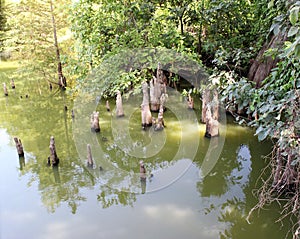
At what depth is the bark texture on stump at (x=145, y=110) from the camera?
7000 millimetres

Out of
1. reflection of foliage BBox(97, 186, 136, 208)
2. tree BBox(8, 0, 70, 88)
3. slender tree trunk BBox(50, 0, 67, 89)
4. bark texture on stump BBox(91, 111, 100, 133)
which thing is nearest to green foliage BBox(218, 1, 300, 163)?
reflection of foliage BBox(97, 186, 136, 208)

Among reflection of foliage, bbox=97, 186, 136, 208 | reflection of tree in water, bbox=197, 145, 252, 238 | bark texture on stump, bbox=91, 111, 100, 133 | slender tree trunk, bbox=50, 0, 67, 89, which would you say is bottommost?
reflection of foliage, bbox=97, 186, 136, 208

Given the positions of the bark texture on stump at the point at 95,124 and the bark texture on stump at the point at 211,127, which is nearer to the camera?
the bark texture on stump at the point at 211,127

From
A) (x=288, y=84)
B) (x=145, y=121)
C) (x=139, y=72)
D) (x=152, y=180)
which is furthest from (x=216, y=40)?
(x=288, y=84)

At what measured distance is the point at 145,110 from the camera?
7070 millimetres

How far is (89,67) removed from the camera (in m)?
8.04

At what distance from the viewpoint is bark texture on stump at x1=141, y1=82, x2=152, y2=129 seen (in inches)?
276

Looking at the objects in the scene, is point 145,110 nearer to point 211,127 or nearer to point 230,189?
point 211,127

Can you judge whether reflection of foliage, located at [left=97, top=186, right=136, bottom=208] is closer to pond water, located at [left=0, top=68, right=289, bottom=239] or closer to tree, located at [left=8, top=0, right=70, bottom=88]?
pond water, located at [left=0, top=68, right=289, bottom=239]

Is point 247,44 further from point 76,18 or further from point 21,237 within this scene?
point 21,237

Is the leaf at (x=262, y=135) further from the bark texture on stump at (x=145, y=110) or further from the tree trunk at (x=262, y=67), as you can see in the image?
the bark texture on stump at (x=145, y=110)

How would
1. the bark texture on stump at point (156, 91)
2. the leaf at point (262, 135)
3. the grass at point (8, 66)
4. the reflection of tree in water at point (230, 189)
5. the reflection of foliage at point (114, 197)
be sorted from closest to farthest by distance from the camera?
the leaf at point (262, 135) → the reflection of tree in water at point (230, 189) → the reflection of foliage at point (114, 197) → the bark texture on stump at point (156, 91) → the grass at point (8, 66)

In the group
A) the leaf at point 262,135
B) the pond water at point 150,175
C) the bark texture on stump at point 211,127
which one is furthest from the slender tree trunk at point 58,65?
the leaf at point 262,135

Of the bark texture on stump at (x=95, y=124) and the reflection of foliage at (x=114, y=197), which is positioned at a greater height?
the bark texture on stump at (x=95, y=124)
